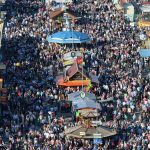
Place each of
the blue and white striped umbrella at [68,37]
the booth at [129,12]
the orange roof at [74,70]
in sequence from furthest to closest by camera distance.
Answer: the booth at [129,12], the blue and white striped umbrella at [68,37], the orange roof at [74,70]

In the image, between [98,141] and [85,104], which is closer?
[98,141]

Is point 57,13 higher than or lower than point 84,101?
higher

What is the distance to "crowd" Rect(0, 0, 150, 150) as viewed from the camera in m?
34.0

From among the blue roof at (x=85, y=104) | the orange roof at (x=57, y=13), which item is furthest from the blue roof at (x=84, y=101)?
the orange roof at (x=57, y=13)

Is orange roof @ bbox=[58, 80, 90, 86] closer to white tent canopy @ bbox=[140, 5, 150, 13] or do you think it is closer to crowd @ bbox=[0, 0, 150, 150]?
crowd @ bbox=[0, 0, 150, 150]

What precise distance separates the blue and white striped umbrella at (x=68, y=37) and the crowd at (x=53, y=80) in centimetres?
52

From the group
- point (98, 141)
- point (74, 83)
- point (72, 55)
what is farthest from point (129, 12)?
point (98, 141)

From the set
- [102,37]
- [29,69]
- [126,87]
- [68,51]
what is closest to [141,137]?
[126,87]

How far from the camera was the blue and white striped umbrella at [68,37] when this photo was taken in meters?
48.3

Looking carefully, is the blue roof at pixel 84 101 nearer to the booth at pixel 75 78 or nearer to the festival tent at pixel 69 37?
the booth at pixel 75 78

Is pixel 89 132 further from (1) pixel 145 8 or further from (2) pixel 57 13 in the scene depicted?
(1) pixel 145 8

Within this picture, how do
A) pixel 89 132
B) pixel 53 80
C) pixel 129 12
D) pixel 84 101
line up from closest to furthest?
pixel 89 132 → pixel 84 101 → pixel 53 80 → pixel 129 12

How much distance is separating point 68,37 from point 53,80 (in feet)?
24.3

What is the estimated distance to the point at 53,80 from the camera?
137 ft
